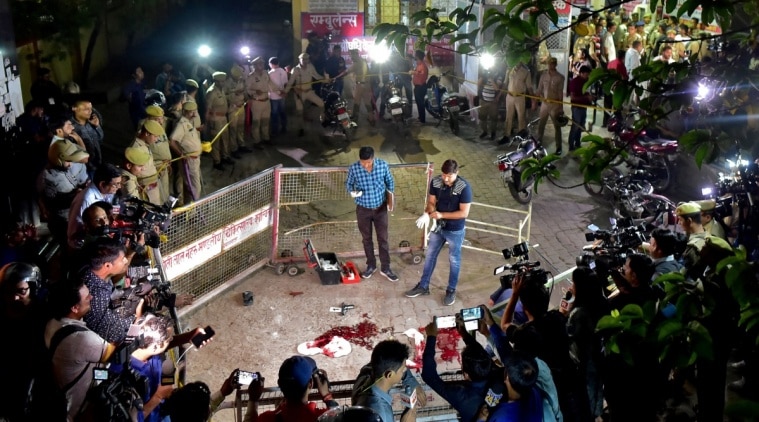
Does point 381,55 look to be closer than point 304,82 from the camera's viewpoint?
No

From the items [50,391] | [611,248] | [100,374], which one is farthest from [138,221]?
[611,248]

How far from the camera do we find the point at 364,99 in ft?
53.7

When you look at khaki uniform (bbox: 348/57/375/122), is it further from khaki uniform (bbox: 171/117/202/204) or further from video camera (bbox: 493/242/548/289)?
video camera (bbox: 493/242/548/289)

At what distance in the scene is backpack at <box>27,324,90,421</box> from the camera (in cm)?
521

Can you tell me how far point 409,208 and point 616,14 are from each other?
11.8m

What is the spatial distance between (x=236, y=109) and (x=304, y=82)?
8.03 ft

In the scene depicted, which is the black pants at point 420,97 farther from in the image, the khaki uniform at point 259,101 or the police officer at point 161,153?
the police officer at point 161,153

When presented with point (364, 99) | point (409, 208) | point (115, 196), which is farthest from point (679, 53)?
point (115, 196)

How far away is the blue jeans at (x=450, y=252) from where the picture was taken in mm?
9000

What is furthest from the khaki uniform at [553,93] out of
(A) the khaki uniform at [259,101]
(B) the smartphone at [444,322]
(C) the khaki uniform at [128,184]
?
(B) the smartphone at [444,322]

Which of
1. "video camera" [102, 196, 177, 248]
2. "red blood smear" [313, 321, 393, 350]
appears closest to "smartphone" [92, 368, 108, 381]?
"video camera" [102, 196, 177, 248]

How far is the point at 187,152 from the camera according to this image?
1076 cm

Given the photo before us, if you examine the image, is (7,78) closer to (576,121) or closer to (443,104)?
(443,104)

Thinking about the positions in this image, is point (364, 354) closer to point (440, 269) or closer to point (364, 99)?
point (440, 269)
